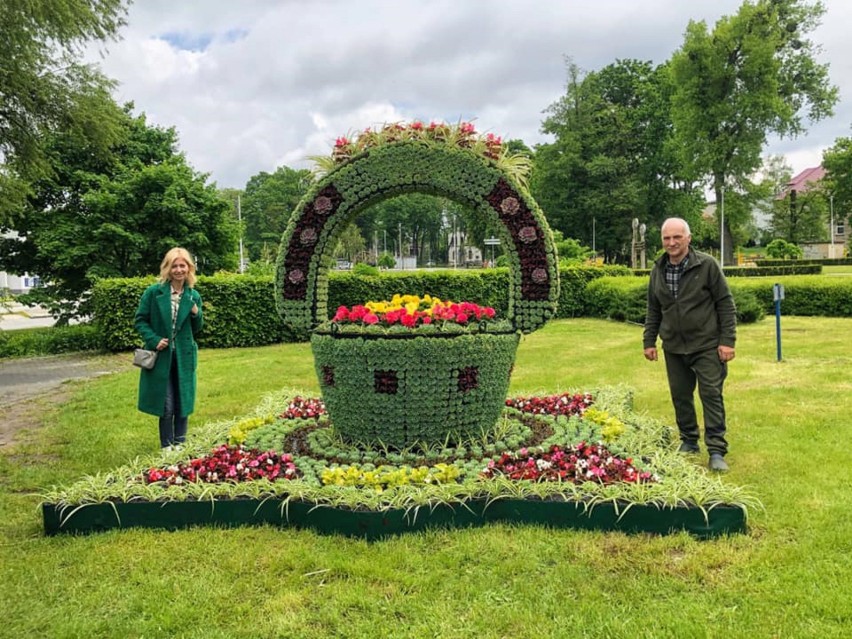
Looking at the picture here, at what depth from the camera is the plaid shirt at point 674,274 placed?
5356mm

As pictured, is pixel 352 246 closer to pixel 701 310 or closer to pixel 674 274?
pixel 674 274

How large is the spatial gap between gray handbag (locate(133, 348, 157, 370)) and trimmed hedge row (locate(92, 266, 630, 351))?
7958 millimetres

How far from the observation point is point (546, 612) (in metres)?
3.11

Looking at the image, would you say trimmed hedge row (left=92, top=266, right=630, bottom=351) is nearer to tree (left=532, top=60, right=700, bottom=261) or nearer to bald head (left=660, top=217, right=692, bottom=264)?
bald head (left=660, top=217, right=692, bottom=264)

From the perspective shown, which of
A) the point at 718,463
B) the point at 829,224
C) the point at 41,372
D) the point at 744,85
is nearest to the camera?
the point at 718,463

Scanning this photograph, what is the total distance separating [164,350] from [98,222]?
47.5 ft

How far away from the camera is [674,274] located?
5430mm

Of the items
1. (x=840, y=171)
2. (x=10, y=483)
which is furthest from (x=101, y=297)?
(x=840, y=171)

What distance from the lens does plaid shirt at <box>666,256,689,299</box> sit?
5356 millimetres

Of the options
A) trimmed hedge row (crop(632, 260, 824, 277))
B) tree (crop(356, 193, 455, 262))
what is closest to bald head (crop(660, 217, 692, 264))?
trimmed hedge row (crop(632, 260, 824, 277))

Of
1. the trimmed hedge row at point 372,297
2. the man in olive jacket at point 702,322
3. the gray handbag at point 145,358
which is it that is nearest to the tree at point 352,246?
the trimmed hedge row at point 372,297

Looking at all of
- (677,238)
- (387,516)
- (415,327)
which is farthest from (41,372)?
(677,238)

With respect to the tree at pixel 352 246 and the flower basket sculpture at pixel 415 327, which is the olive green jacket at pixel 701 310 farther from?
the tree at pixel 352 246

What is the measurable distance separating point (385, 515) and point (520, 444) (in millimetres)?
1812
